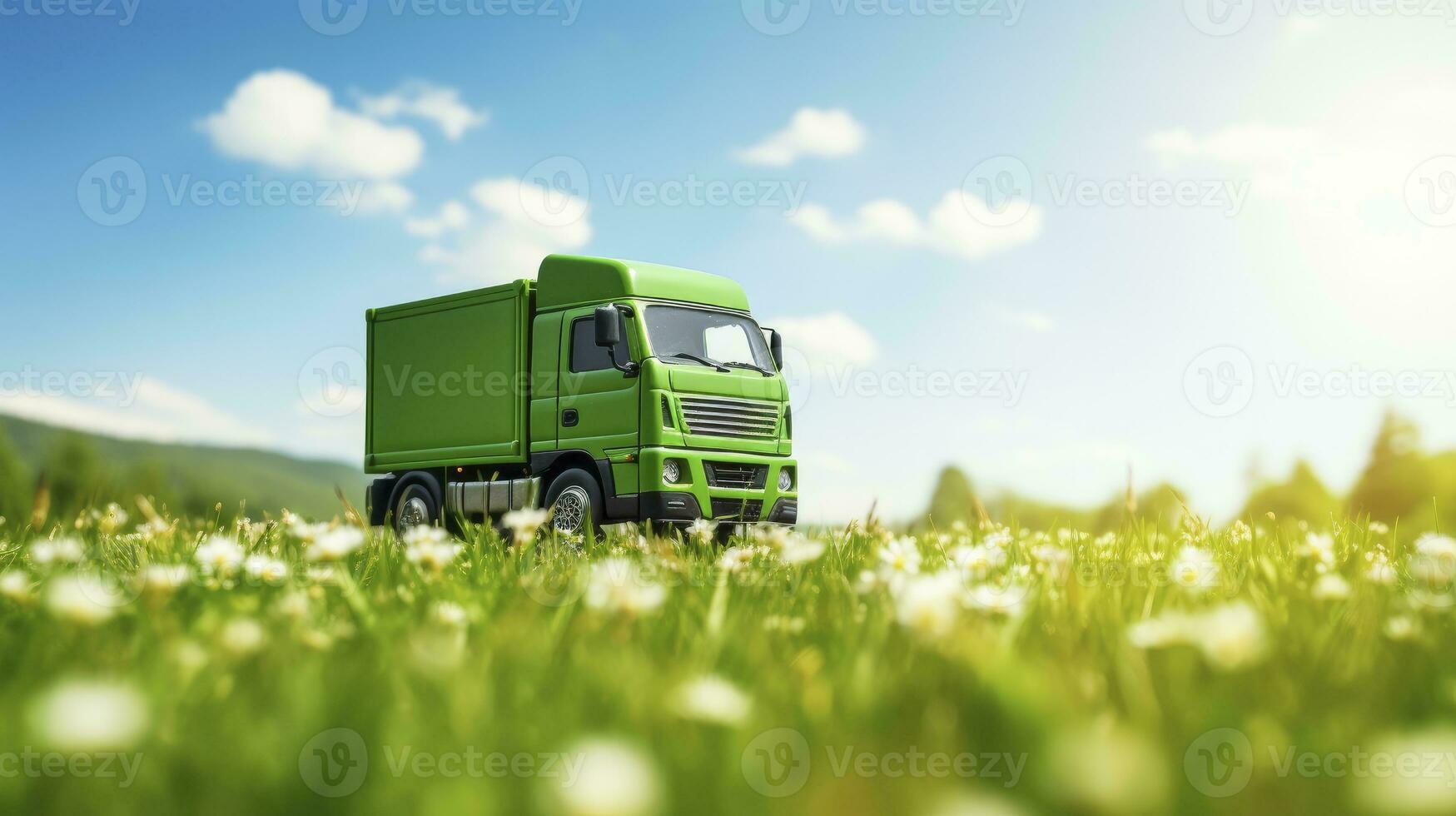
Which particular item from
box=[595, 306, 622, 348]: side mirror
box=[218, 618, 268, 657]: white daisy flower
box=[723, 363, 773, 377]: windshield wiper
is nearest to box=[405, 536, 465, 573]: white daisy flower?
box=[218, 618, 268, 657]: white daisy flower

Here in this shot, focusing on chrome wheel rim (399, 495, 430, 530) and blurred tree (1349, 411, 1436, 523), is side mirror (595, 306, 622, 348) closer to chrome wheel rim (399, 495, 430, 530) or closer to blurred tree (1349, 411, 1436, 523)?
chrome wheel rim (399, 495, 430, 530)

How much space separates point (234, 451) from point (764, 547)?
491 ft

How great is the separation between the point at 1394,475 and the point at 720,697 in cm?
1566

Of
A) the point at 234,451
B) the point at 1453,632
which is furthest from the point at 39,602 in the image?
the point at 234,451

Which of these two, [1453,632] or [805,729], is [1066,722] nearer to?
[805,729]

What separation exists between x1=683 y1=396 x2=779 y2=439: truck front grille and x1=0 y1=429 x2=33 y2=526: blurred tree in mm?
52150

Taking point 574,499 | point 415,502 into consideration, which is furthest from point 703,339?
point 415,502

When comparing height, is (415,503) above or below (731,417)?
below

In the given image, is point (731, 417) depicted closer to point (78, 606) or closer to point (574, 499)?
point (574, 499)

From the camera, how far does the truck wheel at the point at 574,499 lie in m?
11.0

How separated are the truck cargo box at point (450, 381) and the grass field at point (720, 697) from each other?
333 inches

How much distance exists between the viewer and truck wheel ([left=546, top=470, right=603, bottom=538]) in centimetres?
1102

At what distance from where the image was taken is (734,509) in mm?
11461

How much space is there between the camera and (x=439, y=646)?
7.66ft
